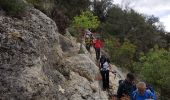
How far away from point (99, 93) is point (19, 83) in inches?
312

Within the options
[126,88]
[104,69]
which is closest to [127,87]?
[126,88]

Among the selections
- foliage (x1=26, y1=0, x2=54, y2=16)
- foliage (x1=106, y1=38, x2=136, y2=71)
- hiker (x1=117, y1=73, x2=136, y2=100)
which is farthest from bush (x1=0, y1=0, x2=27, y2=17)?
foliage (x1=106, y1=38, x2=136, y2=71)

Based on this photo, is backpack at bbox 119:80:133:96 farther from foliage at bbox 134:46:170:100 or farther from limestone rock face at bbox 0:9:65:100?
foliage at bbox 134:46:170:100

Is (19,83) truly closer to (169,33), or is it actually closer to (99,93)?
(99,93)

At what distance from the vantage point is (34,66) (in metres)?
13.8

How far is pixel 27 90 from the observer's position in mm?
12836

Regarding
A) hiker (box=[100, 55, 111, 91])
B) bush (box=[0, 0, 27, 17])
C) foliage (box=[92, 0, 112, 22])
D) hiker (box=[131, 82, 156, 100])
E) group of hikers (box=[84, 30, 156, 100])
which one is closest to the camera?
hiker (box=[131, 82, 156, 100])

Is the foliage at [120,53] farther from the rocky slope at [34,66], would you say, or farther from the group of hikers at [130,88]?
the rocky slope at [34,66]

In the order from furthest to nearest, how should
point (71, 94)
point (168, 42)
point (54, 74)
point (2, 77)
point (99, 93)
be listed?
point (168, 42) → point (99, 93) → point (71, 94) → point (54, 74) → point (2, 77)

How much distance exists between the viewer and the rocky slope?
1284 cm

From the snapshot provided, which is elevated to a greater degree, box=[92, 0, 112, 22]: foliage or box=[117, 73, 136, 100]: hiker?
box=[92, 0, 112, 22]: foliage

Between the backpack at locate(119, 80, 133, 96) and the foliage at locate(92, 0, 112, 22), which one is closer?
the backpack at locate(119, 80, 133, 96)

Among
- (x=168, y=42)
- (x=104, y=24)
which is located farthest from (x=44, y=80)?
(x=168, y=42)

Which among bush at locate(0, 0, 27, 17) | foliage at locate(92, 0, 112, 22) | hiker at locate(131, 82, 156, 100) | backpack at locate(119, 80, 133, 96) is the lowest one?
backpack at locate(119, 80, 133, 96)
